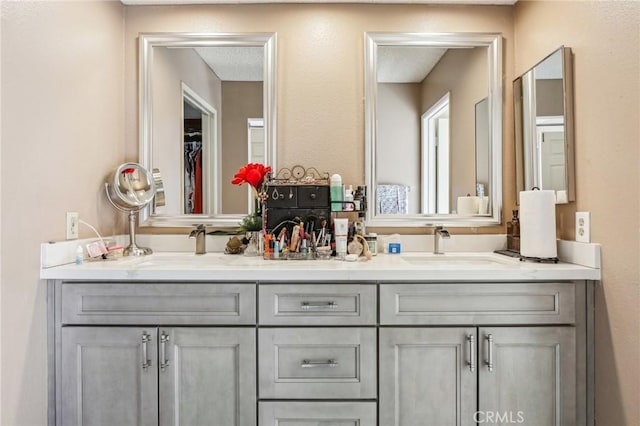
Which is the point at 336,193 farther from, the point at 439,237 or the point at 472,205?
the point at 472,205

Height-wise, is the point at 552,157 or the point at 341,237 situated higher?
the point at 552,157

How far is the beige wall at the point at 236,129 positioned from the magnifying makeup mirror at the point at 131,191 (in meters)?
0.38

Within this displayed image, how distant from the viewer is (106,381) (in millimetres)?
1448

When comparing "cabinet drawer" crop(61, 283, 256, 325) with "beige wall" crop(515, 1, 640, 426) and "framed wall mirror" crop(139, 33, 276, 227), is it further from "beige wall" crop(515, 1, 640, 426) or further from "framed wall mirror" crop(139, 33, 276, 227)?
"beige wall" crop(515, 1, 640, 426)

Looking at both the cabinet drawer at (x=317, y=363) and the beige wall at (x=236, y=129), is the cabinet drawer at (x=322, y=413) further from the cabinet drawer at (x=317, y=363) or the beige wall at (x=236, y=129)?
the beige wall at (x=236, y=129)

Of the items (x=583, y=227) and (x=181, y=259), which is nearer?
(x=583, y=227)

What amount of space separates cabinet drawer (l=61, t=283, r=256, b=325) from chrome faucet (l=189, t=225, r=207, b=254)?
51cm

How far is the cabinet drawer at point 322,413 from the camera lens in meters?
1.42

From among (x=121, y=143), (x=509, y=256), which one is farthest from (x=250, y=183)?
(x=509, y=256)

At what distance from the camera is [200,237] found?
1954mm

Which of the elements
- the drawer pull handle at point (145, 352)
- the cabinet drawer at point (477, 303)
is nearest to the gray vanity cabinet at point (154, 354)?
the drawer pull handle at point (145, 352)

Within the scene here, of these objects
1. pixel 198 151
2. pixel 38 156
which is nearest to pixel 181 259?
pixel 198 151

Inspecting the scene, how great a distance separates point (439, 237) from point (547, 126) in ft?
2.29

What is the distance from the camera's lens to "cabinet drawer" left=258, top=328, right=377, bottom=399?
142 centimetres
